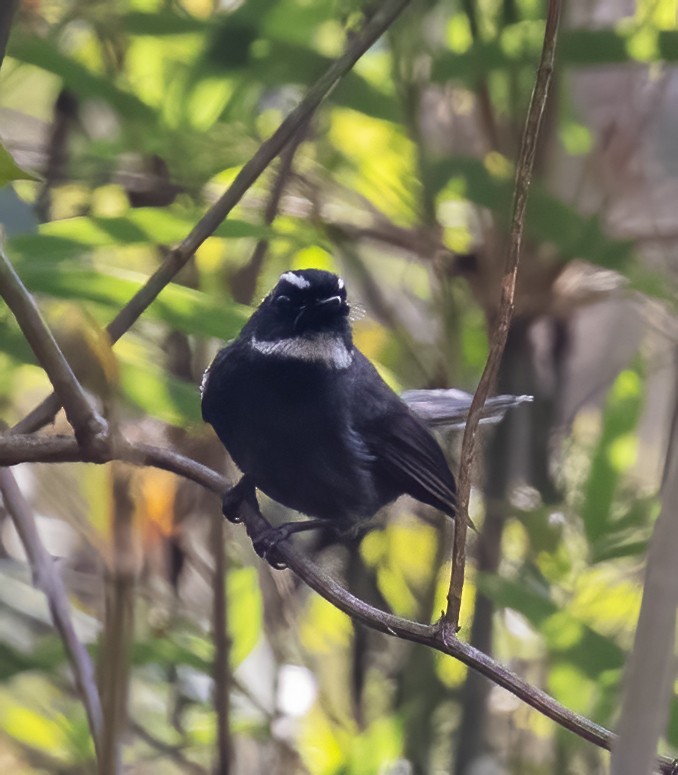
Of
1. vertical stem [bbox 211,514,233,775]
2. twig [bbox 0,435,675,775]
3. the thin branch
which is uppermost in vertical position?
the thin branch

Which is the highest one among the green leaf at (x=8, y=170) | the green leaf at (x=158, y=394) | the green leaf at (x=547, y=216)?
Result: the green leaf at (x=547, y=216)

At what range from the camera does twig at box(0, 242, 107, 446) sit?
32.0 inches

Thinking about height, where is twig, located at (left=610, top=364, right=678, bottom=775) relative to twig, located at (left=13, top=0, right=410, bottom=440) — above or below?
below

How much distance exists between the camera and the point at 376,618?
3.00 feet

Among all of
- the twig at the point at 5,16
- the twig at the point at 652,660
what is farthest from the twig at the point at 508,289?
the twig at the point at 5,16

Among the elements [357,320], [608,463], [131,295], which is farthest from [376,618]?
[357,320]

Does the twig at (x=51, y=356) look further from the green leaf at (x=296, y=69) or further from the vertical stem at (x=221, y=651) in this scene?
the green leaf at (x=296, y=69)

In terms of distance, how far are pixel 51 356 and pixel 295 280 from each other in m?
0.85

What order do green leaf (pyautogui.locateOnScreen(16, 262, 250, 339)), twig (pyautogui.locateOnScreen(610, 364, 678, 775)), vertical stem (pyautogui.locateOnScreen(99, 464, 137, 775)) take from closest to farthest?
twig (pyautogui.locateOnScreen(610, 364, 678, 775))
vertical stem (pyautogui.locateOnScreen(99, 464, 137, 775))
green leaf (pyautogui.locateOnScreen(16, 262, 250, 339))

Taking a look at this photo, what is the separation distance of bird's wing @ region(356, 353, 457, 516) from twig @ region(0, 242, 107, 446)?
948 millimetres

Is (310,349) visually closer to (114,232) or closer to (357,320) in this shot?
(357,320)

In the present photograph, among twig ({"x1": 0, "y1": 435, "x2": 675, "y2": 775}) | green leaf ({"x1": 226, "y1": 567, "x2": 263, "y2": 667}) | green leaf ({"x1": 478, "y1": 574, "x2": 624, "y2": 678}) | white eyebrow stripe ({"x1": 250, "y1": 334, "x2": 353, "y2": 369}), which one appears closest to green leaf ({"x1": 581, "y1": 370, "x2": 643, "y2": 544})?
green leaf ({"x1": 478, "y1": 574, "x2": 624, "y2": 678})

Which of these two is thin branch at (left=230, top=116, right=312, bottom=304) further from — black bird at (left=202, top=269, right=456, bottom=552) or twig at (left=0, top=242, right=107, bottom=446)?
twig at (left=0, top=242, right=107, bottom=446)

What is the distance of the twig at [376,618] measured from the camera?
2.69 feet
